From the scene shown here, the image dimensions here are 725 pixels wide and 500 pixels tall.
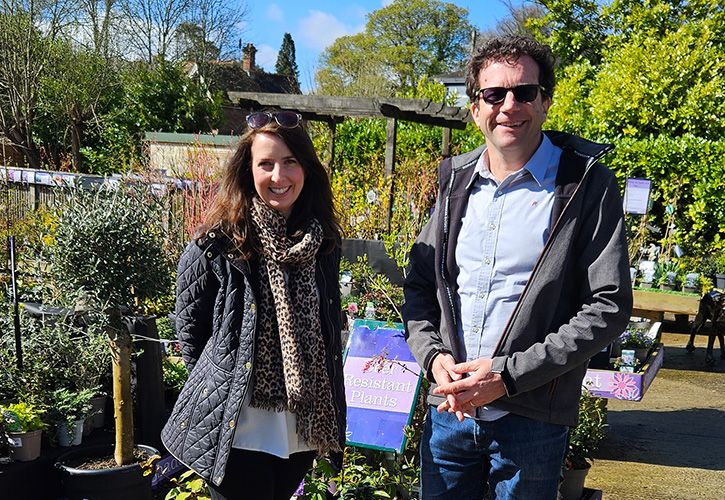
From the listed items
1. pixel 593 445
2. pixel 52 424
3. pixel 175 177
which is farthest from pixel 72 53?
pixel 593 445

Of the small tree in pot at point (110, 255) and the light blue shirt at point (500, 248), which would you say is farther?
the small tree in pot at point (110, 255)

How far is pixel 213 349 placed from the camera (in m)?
2.22

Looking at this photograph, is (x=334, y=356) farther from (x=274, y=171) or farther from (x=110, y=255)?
(x=110, y=255)

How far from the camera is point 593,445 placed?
393cm

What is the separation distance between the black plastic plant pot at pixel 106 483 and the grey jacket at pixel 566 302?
1991 millimetres

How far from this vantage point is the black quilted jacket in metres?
2.12

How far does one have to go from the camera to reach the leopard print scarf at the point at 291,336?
220 cm

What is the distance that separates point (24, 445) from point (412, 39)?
131 ft

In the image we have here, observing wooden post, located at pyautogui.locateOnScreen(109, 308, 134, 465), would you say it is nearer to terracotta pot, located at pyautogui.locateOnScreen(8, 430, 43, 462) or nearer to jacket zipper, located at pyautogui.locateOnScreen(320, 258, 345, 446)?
terracotta pot, located at pyautogui.locateOnScreen(8, 430, 43, 462)

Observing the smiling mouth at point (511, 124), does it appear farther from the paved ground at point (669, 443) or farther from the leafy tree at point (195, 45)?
the leafy tree at point (195, 45)

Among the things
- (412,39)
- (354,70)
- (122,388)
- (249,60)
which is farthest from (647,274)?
(412,39)

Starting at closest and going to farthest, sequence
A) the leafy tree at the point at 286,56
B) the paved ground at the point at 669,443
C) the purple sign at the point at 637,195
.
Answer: the paved ground at the point at 669,443 → the purple sign at the point at 637,195 → the leafy tree at the point at 286,56

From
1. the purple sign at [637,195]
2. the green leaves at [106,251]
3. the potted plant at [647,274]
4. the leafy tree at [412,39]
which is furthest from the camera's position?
the leafy tree at [412,39]

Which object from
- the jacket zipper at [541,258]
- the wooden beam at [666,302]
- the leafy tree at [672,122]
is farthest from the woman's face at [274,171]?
the leafy tree at [672,122]
